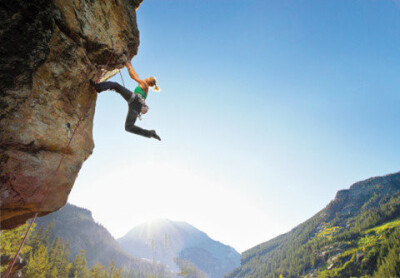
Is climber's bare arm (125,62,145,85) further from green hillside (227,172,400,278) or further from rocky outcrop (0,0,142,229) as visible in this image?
green hillside (227,172,400,278)

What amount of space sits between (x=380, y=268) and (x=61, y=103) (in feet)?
312

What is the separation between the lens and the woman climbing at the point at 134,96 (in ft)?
20.9

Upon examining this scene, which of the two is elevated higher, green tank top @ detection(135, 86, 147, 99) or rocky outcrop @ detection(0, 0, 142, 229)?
green tank top @ detection(135, 86, 147, 99)

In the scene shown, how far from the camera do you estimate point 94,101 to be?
21.0ft

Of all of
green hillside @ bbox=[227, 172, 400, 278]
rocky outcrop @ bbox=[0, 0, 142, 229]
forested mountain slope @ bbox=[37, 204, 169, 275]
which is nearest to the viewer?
rocky outcrop @ bbox=[0, 0, 142, 229]

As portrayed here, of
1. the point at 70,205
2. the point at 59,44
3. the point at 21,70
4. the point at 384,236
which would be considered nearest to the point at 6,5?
the point at 21,70

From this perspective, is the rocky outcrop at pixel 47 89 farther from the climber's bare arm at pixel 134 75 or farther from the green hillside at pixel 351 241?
the green hillside at pixel 351 241

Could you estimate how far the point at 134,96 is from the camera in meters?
6.41

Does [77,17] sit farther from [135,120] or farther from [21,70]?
[135,120]

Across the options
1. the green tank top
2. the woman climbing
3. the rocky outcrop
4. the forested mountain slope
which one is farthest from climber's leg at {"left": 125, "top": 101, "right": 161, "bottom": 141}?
the forested mountain slope

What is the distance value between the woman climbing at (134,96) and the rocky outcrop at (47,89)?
1.55ft

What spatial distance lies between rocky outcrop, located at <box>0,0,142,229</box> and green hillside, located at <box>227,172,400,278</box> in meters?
87.6

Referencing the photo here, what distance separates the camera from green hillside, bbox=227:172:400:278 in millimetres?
75625

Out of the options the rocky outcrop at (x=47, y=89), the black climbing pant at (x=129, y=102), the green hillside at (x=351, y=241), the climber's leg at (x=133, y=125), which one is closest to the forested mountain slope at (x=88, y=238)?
the green hillside at (x=351, y=241)
